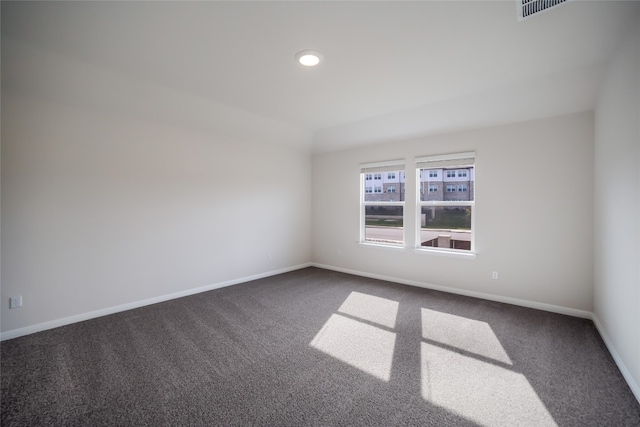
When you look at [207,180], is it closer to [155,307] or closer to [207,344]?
[155,307]

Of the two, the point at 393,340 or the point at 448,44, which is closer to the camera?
the point at 448,44

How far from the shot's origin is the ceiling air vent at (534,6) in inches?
70.1

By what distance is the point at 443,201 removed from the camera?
168 inches

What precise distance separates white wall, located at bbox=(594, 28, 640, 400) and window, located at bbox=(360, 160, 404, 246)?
240cm

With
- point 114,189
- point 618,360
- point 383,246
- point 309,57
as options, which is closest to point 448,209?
point 383,246

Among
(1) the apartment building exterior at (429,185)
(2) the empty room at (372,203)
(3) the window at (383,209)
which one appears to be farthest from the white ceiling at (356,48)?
(3) the window at (383,209)

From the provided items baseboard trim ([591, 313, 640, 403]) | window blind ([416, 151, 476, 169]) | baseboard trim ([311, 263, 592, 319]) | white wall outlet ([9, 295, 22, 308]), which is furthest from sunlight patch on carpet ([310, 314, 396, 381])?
white wall outlet ([9, 295, 22, 308])

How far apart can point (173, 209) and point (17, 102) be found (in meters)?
1.82

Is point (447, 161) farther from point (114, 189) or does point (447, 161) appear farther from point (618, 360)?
point (114, 189)

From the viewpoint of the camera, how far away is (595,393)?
76.6 inches

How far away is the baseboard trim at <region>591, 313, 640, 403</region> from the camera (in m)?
1.90

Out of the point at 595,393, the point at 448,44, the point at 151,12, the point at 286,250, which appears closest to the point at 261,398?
the point at 595,393

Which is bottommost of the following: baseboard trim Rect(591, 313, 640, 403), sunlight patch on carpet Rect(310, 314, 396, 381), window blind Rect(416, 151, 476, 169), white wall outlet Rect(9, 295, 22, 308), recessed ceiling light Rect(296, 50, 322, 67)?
sunlight patch on carpet Rect(310, 314, 396, 381)

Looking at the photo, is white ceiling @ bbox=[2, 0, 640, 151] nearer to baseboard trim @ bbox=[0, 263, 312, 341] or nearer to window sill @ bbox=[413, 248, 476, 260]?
window sill @ bbox=[413, 248, 476, 260]
